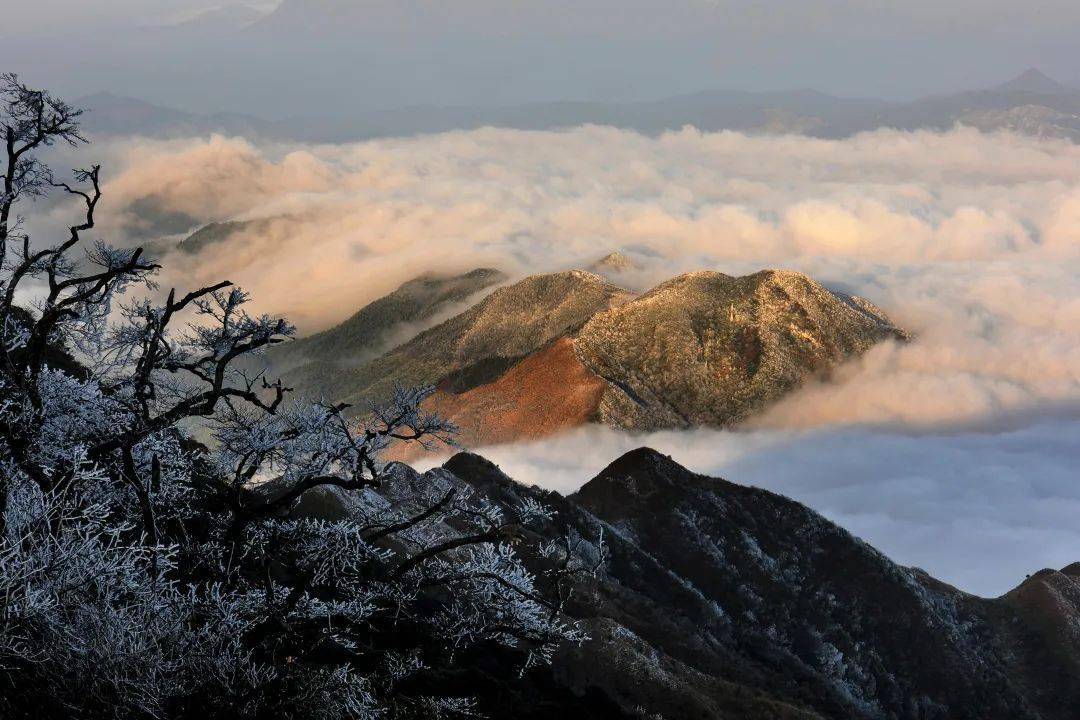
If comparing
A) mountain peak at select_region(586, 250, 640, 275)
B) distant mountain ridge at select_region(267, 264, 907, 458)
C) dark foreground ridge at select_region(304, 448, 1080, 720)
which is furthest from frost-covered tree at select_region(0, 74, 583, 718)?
mountain peak at select_region(586, 250, 640, 275)

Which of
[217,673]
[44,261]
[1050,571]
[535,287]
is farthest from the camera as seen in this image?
[535,287]

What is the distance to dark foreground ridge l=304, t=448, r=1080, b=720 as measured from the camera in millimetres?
59375

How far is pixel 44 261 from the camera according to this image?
19.4 metres

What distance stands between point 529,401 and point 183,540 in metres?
109

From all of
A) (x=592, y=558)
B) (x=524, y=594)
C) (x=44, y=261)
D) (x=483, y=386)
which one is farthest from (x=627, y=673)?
(x=483, y=386)

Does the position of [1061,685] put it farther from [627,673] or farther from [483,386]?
[483,386]

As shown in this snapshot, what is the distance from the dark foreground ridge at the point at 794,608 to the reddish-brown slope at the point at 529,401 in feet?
139

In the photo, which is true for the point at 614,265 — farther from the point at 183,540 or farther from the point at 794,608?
the point at 183,540

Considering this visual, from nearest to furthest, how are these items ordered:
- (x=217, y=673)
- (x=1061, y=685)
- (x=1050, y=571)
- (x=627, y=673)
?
(x=217, y=673)
(x=627, y=673)
(x=1061, y=685)
(x=1050, y=571)

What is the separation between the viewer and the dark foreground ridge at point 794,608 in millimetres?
59375

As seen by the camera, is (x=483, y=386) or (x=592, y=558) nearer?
(x=592, y=558)

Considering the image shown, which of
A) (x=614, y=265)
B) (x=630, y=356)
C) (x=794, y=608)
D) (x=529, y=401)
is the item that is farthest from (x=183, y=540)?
(x=614, y=265)

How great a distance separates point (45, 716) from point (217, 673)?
7.56 feet

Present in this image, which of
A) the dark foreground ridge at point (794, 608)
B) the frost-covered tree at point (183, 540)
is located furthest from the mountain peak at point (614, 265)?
the frost-covered tree at point (183, 540)
